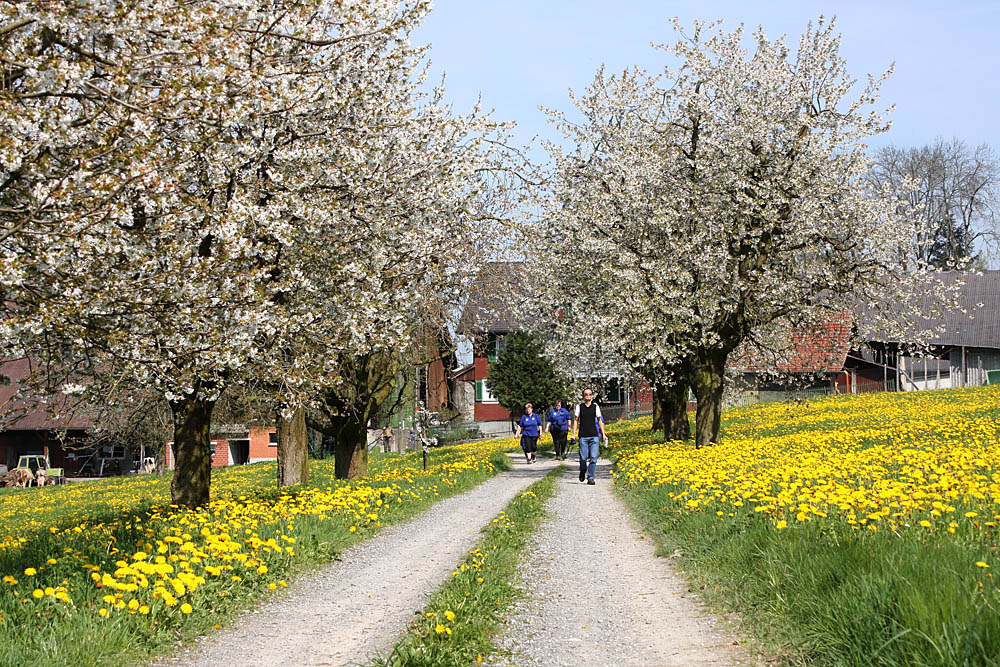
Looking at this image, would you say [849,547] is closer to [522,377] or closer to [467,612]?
[467,612]

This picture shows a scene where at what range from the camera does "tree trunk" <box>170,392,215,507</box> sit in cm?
1366

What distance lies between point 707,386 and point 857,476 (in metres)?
12.0

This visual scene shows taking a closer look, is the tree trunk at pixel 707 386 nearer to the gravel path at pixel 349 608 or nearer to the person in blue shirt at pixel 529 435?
the person in blue shirt at pixel 529 435

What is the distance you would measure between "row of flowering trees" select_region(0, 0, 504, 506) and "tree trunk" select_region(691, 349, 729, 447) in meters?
9.04

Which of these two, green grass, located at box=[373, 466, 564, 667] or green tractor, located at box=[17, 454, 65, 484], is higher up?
green grass, located at box=[373, 466, 564, 667]

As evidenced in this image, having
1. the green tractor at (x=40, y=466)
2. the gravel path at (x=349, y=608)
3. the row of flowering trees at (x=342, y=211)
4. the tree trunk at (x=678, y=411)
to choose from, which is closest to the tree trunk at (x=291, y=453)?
the row of flowering trees at (x=342, y=211)

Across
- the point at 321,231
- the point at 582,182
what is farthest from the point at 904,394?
the point at 321,231


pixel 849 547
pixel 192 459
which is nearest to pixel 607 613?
pixel 849 547

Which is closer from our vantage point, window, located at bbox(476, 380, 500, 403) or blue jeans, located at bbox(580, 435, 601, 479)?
blue jeans, located at bbox(580, 435, 601, 479)

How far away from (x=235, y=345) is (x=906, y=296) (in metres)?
18.7

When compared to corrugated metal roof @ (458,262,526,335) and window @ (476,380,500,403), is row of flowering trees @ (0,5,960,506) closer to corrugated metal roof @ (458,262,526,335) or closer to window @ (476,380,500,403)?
corrugated metal roof @ (458,262,526,335)

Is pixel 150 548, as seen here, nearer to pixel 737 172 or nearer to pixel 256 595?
pixel 256 595

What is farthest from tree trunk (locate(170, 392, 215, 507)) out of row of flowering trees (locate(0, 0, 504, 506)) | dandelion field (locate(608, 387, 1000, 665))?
dandelion field (locate(608, 387, 1000, 665))

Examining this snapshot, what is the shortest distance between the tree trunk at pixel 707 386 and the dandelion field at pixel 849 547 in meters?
7.42
